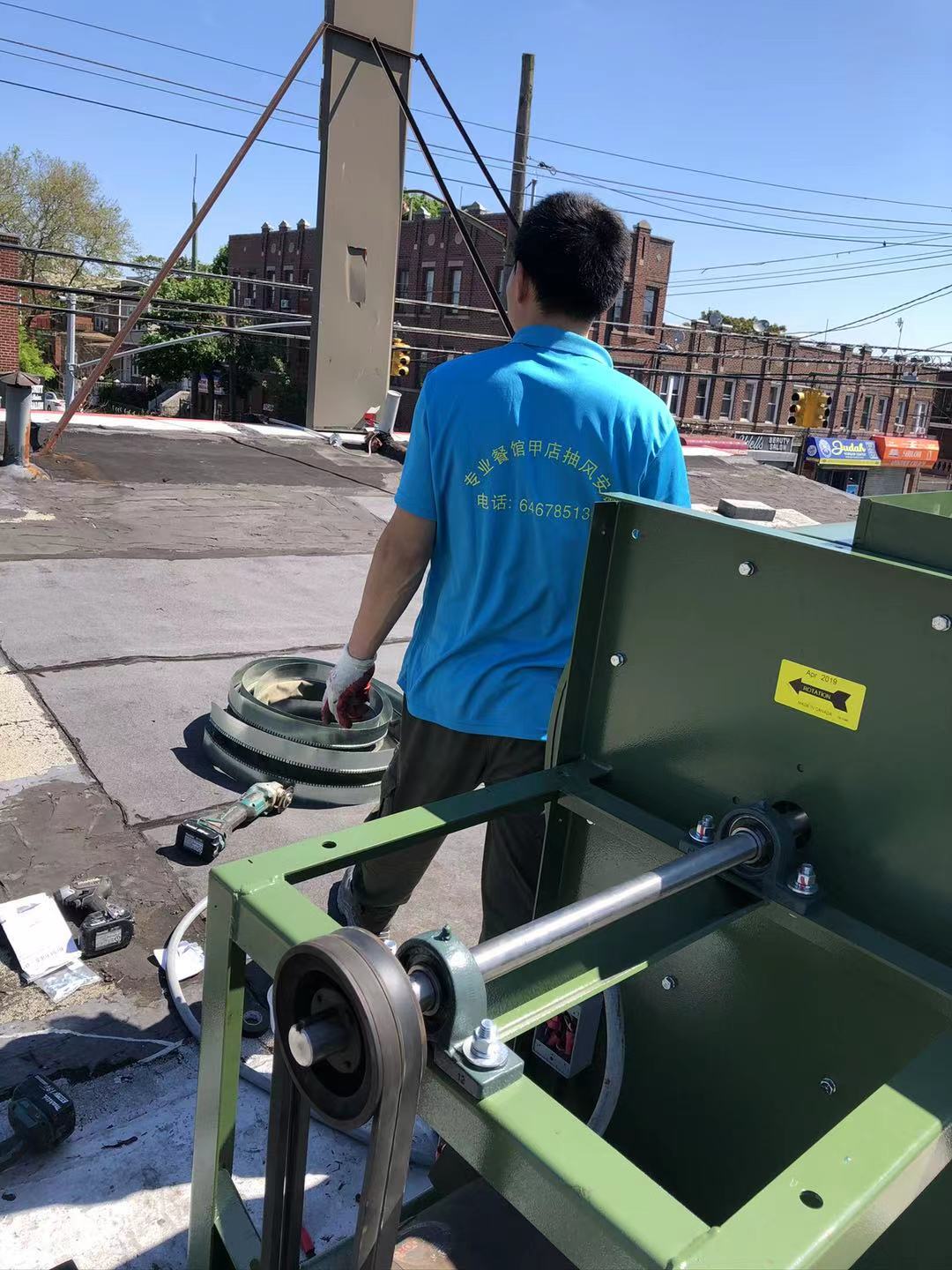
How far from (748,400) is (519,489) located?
43992 millimetres

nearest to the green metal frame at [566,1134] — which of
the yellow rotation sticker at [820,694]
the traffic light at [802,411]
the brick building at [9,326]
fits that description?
the yellow rotation sticker at [820,694]

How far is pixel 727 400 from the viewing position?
Result: 42.6 m

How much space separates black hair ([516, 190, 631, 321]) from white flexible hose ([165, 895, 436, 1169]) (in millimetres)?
1664

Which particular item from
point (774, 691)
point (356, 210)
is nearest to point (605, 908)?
point (774, 691)

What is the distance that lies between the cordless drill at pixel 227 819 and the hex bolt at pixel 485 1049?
2616 mm

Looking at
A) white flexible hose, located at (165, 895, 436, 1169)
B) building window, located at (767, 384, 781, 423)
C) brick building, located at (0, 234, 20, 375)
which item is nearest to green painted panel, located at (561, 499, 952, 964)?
white flexible hose, located at (165, 895, 436, 1169)

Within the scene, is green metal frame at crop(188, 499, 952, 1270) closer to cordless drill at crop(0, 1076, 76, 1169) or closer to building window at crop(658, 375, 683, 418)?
cordless drill at crop(0, 1076, 76, 1169)

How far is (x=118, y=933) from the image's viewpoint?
3074mm

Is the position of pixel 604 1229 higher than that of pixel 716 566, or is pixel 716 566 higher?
pixel 716 566

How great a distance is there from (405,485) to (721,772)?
3.62 ft

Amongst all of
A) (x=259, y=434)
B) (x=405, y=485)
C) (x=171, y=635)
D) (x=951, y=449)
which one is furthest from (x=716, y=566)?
(x=951, y=449)

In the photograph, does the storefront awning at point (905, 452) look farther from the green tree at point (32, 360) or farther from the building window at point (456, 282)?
the green tree at point (32, 360)

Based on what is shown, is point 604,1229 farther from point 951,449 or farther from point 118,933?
point 951,449

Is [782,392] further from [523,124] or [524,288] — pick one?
[524,288]
